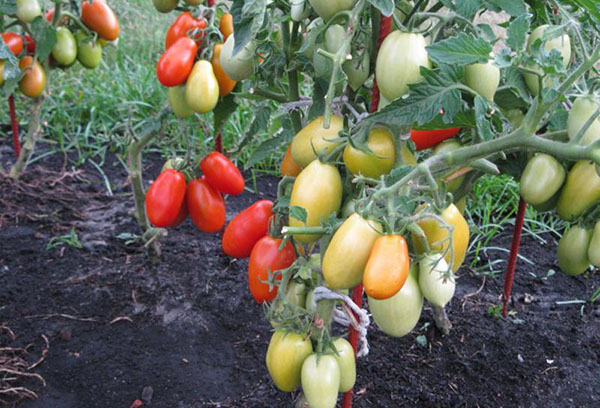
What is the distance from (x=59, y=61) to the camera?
2.22m

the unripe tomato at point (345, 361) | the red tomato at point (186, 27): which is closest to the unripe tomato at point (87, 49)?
the red tomato at point (186, 27)

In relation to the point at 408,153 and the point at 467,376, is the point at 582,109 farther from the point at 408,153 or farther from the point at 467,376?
the point at 467,376

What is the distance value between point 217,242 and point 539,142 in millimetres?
1638

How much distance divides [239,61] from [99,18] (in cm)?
127

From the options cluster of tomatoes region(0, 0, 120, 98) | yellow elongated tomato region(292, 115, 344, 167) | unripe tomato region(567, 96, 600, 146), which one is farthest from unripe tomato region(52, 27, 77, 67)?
unripe tomato region(567, 96, 600, 146)

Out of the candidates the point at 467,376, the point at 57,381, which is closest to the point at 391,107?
the point at 467,376

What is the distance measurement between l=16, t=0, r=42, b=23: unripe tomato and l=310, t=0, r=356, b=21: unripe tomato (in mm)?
1572

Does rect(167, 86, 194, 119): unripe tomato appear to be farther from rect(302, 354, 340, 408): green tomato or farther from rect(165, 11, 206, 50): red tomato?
rect(302, 354, 340, 408): green tomato

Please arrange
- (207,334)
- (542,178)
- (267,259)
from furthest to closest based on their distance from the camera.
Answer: (207,334)
(267,259)
(542,178)

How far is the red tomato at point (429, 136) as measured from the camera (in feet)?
3.34

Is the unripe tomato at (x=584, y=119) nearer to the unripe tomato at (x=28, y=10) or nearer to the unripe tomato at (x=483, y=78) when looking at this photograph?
the unripe tomato at (x=483, y=78)

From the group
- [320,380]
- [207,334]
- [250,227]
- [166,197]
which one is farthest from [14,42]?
[320,380]

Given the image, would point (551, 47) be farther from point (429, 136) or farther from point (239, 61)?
point (239, 61)

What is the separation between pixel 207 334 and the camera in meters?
1.81
